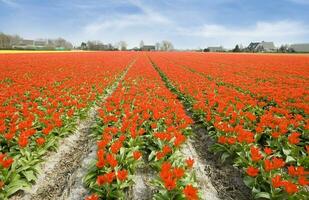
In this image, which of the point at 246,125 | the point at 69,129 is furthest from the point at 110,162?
the point at 246,125

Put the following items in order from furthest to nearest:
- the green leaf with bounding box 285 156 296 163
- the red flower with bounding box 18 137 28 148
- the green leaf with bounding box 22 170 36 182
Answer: the green leaf with bounding box 285 156 296 163 < the red flower with bounding box 18 137 28 148 < the green leaf with bounding box 22 170 36 182

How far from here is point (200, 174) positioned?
5.01 meters

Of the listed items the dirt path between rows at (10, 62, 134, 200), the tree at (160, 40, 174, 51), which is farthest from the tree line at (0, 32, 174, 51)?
the dirt path between rows at (10, 62, 134, 200)

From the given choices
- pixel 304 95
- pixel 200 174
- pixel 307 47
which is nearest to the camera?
pixel 200 174

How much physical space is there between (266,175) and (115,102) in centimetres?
533

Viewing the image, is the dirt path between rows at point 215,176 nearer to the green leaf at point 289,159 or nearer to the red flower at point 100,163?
the green leaf at point 289,159

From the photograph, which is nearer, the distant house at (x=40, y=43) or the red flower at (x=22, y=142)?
the red flower at (x=22, y=142)

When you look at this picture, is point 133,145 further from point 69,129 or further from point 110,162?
point 69,129

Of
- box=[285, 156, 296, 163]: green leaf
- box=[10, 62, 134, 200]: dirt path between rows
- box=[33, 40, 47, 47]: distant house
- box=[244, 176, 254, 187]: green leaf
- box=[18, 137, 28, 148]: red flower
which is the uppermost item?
box=[33, 40, 47, 47]: distant house

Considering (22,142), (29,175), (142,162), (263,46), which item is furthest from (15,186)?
(263,46)

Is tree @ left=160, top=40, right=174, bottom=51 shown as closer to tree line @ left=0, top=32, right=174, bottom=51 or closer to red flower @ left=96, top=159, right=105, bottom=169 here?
tree line @ left=0, top=32, right=174, bottom=51

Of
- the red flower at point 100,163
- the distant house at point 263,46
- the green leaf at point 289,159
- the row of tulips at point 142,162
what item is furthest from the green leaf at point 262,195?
the distant house at point 263,46

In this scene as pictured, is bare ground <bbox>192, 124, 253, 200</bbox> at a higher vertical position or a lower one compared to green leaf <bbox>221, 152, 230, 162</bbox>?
lower

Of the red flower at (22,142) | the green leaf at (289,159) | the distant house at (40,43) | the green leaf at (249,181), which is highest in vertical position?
the distant house at (40,43)
